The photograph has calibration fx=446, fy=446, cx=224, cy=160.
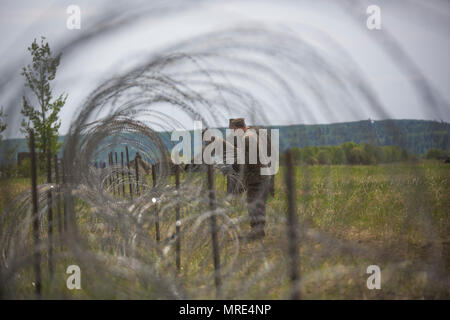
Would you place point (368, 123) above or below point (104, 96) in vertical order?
below

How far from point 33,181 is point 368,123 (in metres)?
3.14

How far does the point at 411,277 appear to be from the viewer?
416 cm

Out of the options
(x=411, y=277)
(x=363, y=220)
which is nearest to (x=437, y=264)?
(x=411, y=277)

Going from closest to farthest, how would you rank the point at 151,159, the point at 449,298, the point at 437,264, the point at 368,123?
the point at 449,298
the point at 437,264
the point at 368,123
the point at 151,159

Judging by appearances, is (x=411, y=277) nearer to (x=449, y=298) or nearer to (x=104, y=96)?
(x=449, y=298)

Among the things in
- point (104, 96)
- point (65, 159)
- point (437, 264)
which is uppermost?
point (104, 96)

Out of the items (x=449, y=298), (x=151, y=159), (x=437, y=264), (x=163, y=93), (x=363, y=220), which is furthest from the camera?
(x=151, y=159)

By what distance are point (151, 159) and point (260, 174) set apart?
2.22 m
